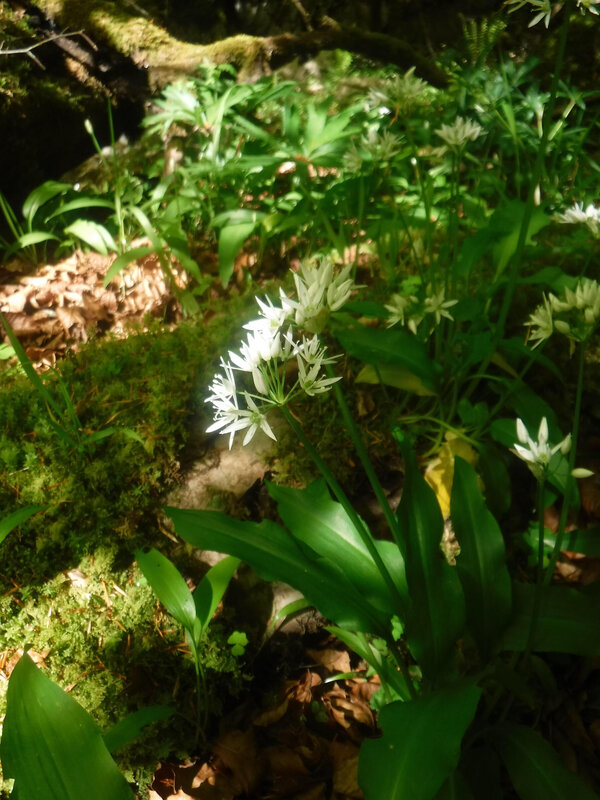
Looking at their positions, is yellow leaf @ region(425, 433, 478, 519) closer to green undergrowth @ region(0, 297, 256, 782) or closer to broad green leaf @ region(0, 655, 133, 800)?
green undergrowth @ region(0, 297, 256, 782)

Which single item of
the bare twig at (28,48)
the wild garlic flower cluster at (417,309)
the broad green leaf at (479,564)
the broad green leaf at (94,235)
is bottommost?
Answer: the broad green leaf at (479,564)

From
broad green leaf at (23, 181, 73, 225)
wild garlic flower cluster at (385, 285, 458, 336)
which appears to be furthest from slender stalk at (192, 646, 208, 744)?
broad green leaf at (23, 181, 73, 225)

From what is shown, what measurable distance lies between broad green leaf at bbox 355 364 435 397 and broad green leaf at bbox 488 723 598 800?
1.09 metres

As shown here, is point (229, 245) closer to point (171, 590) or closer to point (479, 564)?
point (171, 590)

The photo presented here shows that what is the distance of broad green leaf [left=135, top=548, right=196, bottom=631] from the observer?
151 cm

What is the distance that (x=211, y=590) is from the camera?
5.08 feet

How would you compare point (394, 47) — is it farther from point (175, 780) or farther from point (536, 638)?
point (175, 780)

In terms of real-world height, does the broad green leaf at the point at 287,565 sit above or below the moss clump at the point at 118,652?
above

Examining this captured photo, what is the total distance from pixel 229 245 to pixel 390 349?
1.24 meters

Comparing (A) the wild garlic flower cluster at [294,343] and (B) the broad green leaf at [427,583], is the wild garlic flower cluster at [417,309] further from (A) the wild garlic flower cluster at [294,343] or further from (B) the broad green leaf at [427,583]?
(A) the wild garlic flower cluster at [294,343]

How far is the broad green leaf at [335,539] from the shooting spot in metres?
1.37

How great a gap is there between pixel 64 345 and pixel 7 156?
6.02 ft

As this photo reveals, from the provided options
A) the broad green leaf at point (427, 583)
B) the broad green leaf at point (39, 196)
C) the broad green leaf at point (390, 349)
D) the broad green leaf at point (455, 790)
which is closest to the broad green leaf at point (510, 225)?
the broad green leaf at point (390, 349)

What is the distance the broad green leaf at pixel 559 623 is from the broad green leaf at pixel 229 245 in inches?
76.1
